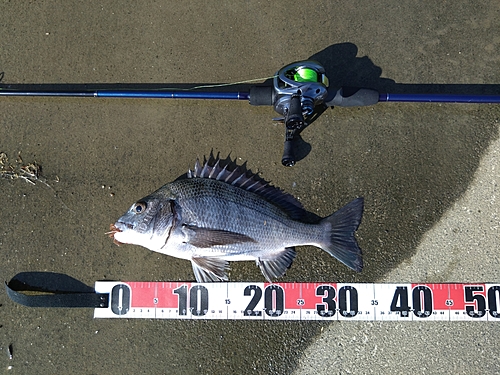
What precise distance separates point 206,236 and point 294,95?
122 cm

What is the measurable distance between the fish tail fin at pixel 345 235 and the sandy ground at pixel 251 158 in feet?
0.48

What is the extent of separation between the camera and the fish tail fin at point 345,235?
8.55 feet

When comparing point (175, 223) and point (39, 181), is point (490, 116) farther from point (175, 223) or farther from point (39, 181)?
point (39, 181)

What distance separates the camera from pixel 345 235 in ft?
8.61

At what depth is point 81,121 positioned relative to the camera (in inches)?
116

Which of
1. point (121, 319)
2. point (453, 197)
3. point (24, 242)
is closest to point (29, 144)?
point (24, 242)

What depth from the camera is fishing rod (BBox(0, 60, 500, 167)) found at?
2383 mm

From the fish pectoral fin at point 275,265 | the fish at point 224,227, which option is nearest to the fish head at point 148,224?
the fish at point 224,227

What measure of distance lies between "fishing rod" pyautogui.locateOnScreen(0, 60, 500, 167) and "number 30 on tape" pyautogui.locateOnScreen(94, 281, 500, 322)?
43.4 inches

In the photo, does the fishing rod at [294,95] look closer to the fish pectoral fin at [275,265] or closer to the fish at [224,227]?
the fish at [224,227]

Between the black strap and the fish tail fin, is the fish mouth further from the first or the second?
the fish tail fin

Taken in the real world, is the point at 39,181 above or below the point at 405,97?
below

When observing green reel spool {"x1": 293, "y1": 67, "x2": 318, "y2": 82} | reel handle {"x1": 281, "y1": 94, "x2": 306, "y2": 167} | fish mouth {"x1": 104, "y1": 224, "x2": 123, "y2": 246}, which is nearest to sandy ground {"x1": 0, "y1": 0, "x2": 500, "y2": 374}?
fish mouth {"x1": 104, "y1": 224, "x2": 123, "y2": 246}

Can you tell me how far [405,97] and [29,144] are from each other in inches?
126
